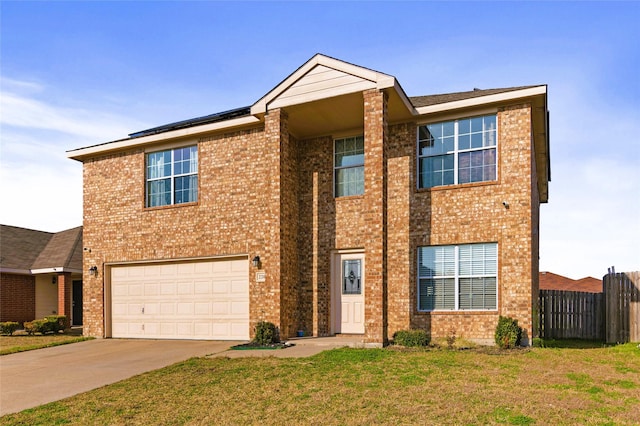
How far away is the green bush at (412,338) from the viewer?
11.5 metres

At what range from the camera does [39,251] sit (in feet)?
80.7

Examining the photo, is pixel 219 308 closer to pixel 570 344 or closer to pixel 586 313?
pixel 570 344

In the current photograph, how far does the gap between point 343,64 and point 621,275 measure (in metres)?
9.88

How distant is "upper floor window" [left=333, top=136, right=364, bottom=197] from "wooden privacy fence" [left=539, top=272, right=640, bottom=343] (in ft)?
22.6

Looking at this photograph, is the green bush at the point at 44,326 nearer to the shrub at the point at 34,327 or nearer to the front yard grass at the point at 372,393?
the shrub at the point at 34,327

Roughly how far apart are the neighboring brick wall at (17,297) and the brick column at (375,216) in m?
18.4

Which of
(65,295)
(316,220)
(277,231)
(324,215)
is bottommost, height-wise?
(65,295)

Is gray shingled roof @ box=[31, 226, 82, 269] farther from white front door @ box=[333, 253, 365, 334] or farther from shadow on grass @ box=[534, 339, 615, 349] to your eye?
shadow on grass @ box=[534, 339, 615, 349]

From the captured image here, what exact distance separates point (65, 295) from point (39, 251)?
15.5ft

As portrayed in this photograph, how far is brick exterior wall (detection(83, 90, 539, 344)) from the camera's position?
11.8 meters

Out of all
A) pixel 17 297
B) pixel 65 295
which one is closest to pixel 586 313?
pixel 65 295

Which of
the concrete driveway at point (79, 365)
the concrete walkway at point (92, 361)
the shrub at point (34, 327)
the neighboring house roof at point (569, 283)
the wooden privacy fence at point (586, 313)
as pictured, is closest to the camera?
Result: the concrete driveway at point (79, 365)

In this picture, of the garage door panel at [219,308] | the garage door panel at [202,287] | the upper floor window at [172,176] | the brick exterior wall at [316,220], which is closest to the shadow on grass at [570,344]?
the brick exterior wall at [316,220]

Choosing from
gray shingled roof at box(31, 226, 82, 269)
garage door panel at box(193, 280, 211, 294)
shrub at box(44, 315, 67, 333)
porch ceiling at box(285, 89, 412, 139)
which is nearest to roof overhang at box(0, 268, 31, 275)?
gray shingled roof at box(31, 226, 82, 269)
